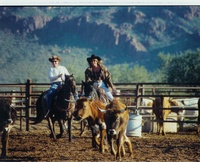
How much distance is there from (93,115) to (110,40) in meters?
36.0

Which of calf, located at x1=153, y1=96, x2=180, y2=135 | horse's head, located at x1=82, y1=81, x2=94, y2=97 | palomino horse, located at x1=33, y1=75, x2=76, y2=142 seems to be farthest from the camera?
calf, located at x1=153, y1=96, x2=180, y2=135

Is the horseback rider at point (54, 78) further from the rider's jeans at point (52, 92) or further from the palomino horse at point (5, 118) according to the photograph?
the palomino horse at point (5, 118)

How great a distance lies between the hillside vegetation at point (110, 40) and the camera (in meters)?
34.8

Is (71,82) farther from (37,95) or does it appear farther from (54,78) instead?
(37,95)

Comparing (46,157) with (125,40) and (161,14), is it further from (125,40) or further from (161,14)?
(161,14)

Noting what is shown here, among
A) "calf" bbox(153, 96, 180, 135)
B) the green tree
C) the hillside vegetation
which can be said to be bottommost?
"calf" bbox(153, 96, 180, 135)

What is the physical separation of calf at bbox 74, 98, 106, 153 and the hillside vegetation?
1910 centimetres

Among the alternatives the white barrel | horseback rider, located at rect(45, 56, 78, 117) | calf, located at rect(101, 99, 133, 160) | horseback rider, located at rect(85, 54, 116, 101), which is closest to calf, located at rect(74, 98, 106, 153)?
calf, located at rect(101, 99, 133, 160)

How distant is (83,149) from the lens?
29.2 feet

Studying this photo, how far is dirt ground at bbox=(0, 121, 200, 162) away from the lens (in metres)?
8.01

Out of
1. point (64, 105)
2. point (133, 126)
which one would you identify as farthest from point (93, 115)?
point (133, 126)

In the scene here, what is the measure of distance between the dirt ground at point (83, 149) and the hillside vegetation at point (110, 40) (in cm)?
1756

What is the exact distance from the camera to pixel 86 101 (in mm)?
8500

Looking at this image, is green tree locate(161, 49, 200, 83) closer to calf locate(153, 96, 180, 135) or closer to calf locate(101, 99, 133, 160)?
calf locate(153, 96, 180, 135)
